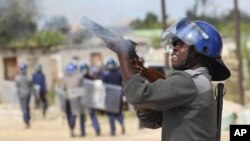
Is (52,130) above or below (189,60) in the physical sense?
below

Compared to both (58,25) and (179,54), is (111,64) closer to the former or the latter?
(179,54)

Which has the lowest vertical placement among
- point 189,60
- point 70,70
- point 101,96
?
point 189,60

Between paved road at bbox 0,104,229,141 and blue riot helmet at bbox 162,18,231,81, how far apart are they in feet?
24.0

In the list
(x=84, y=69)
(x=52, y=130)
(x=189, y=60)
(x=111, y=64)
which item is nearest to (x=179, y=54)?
(x=189, y=60)

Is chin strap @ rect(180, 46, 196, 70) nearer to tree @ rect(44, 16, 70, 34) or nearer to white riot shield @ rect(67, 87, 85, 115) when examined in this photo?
white riot shield @ rect(67, 87, 85, 115)

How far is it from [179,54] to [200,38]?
13cm

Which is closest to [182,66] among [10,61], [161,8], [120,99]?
[120,99]

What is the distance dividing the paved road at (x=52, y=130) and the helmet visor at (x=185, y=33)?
7.34 metres

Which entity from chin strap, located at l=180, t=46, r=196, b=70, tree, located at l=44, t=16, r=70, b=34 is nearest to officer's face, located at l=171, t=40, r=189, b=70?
chin strap, located at l=180, t=46, r=196, b=70

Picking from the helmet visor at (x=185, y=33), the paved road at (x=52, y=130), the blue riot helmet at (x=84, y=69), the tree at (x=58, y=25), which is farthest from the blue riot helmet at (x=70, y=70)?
the tree at (x=58, y=25)

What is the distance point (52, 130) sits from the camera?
50.9 ft

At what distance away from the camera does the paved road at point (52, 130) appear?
1232 centimetres

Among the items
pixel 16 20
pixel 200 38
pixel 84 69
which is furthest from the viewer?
pixel 16 20

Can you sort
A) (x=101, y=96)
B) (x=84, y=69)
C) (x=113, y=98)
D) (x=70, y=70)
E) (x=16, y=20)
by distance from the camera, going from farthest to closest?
(x=16, y=20) < (x=101, y=96) < (x=84, y=69) < (x=113, y=98) < (x=70, y=70)
